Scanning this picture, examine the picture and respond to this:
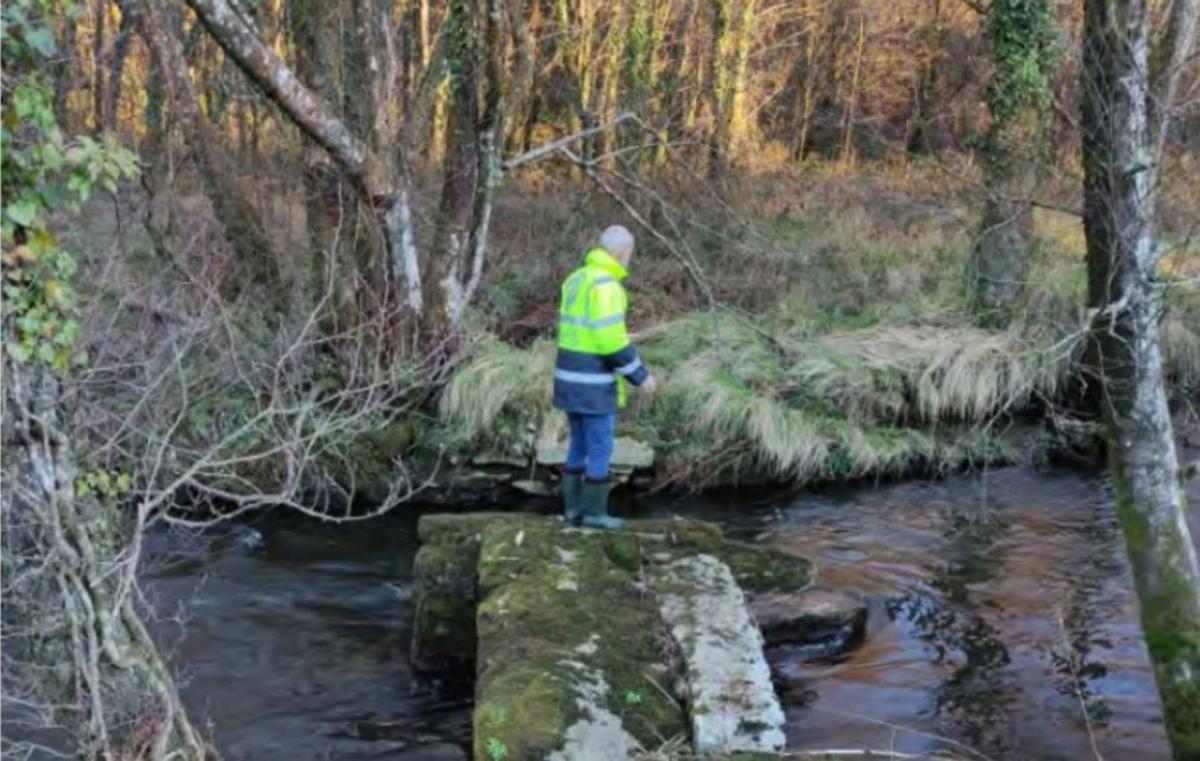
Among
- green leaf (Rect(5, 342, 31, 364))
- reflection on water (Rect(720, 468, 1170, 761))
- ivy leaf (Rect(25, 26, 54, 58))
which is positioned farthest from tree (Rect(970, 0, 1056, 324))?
green leaf (Rect(5, 342, 31, 364))

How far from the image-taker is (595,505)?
834 centimetres

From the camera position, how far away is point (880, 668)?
27.0 ft

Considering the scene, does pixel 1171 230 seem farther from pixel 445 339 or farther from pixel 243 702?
pixel 243 702

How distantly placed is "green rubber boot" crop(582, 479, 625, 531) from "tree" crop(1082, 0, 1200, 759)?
334cm

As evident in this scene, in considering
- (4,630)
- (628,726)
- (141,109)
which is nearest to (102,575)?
(4,630)

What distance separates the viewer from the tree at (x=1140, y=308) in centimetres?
568

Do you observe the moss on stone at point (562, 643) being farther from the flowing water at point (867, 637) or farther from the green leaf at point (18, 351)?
the green leaf at point (18, 351)

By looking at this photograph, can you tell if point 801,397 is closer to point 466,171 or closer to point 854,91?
point 466,171

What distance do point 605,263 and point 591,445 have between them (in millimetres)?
1240

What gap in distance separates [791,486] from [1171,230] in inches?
183

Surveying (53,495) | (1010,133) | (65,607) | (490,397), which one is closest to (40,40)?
(53,495)

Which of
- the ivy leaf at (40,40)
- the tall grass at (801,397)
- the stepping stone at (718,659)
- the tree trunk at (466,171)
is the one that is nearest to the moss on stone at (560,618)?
the stepping stone at (718,659)

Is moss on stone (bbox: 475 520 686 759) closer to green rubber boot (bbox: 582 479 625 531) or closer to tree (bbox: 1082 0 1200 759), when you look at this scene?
green rubber boot (bbox: 582 479 625 531)

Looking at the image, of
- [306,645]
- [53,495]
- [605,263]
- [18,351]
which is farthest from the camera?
[306,645]
